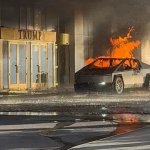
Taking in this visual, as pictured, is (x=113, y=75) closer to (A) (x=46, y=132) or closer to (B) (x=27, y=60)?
(B) (x=27, y=60)

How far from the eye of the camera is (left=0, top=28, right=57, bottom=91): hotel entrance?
25.0 m

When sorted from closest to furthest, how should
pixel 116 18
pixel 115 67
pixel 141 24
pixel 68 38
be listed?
pixel 115 67, pixel 116 18, pixel 141 24, pixel 68 38

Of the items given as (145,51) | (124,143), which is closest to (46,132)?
(124,143)

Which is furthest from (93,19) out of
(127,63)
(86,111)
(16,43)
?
(86,111)

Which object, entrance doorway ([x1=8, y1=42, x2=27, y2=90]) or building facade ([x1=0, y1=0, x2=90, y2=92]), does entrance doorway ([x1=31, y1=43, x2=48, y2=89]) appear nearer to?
building facade ([x1=0, y1=0, x2=90, y2=92])

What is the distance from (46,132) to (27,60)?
54.4 ft

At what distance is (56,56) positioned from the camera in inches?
1134

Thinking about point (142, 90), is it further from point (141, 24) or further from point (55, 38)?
point (55, 38)

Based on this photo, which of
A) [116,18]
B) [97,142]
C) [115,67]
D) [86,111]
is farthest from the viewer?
[116,18]

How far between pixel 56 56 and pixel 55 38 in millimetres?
1653

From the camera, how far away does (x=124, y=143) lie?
27.6ft

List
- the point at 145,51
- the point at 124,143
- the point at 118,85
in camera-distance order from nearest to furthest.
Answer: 1. the point at 124,143
2. the point at 118,85
3. the point at 145,51

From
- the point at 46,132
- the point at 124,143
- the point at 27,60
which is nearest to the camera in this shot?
the point at 124,143

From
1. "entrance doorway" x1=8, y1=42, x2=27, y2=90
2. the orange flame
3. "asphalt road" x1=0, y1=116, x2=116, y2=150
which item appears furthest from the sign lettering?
"asphalt road" x1=0, y1=116, x2=116, y2=150
